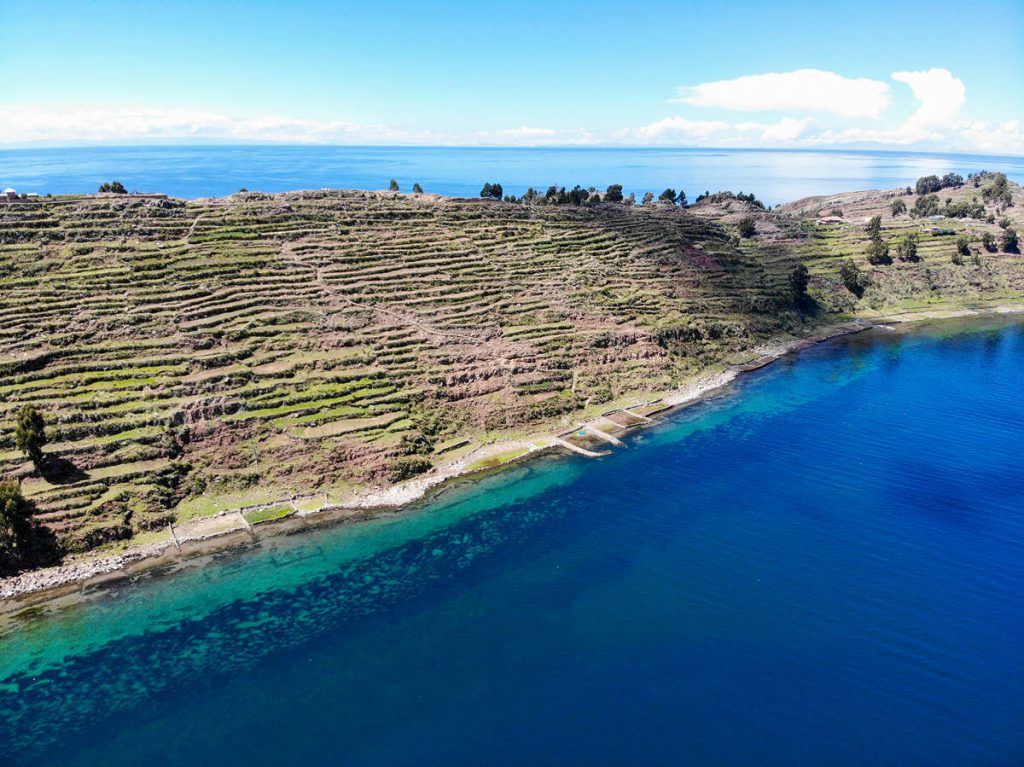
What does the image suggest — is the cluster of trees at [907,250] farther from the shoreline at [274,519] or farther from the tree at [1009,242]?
the shoreline at [274,519]

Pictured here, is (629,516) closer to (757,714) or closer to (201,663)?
(757,714)

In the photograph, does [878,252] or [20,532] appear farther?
[878,252]

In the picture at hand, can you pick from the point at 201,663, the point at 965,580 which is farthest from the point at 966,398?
the point at 201,663

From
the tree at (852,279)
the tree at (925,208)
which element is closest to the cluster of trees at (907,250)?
the tree at (852,279)

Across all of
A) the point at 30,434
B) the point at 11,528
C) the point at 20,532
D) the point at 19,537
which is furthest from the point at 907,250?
the point at 11,528

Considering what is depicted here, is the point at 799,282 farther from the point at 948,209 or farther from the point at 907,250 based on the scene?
the point at 948,209
